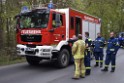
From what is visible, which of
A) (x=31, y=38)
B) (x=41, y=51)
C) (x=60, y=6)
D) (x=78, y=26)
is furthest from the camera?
(x=60, y=6)

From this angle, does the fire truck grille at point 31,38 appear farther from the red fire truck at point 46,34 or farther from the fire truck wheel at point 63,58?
the fire truck wheel at point 63,58

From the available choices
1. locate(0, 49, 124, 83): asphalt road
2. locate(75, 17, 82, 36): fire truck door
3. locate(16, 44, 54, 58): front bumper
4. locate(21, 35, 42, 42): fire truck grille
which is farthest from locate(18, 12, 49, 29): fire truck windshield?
locate(75, 17, 82, 36): fire truck door

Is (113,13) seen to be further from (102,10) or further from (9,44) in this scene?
(9,44)

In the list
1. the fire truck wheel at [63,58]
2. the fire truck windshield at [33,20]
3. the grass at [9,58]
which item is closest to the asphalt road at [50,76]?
the fire truck wheel at [63,58]

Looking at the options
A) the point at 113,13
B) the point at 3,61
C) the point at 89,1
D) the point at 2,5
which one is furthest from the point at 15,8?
the point at 113,13

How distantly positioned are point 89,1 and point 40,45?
29063 mm

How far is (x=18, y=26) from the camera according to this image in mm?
13406

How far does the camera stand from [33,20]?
13.0 meters

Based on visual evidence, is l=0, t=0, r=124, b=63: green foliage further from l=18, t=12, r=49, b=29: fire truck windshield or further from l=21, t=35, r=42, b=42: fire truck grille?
l=18, t=12, r=49, b=29: fire truck windshield

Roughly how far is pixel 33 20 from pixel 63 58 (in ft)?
7.45

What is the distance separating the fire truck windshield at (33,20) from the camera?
499 inches

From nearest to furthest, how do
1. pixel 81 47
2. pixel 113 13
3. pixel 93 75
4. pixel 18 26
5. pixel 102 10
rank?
pixel 81 47 → pixel 93 75 → pixel 18 26 → pixel 102 10 → pixel 113 13

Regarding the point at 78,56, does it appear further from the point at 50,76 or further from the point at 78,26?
the point at 78,26

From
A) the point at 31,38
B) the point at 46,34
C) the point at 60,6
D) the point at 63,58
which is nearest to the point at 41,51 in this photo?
the point at 46,34
